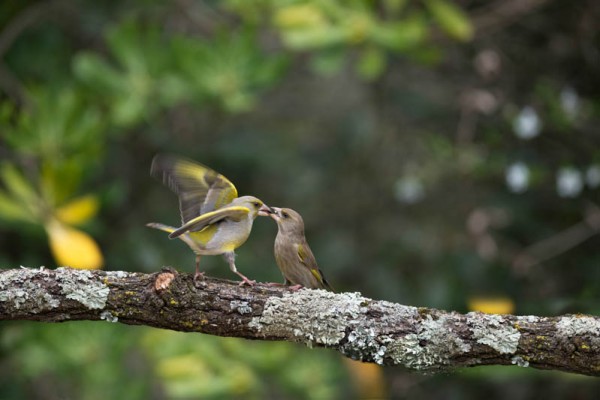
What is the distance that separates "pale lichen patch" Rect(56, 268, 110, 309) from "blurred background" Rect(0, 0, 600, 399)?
2.23 metres

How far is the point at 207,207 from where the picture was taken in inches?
108

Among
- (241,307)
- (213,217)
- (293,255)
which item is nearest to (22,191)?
(293,255)

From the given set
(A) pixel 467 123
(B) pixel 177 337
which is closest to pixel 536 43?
(A) pixel 467 123

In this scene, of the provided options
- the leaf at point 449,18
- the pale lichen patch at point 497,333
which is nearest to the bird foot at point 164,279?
the pale lichen patch at point 497,333

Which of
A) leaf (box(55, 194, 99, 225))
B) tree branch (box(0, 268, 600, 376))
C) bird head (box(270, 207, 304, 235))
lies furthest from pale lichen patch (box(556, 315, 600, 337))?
leaf (box(55, 194, 99, 225))

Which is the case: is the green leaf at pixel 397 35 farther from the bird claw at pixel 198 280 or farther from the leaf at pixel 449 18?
the bird claw at pixel 198 280

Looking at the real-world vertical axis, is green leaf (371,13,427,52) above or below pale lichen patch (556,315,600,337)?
above

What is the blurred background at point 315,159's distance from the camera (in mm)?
5535

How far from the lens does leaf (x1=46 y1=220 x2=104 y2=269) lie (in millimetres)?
4922

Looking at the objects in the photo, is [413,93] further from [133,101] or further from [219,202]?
[219,202]

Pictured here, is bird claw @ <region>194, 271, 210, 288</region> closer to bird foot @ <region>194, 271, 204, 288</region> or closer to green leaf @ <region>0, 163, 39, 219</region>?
bird foot @ <region>194, 271, 204, 288</region>

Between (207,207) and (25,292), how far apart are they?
60cm

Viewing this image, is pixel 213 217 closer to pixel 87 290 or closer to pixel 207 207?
pixel 207 207

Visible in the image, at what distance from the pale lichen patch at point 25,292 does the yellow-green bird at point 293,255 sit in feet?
2.90
